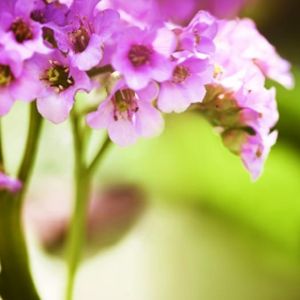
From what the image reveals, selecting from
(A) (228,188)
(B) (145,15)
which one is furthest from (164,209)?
(B) (145,15)

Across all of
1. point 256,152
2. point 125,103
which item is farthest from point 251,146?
point 125,103

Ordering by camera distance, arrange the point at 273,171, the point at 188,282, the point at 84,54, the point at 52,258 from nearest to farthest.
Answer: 1. the point at 84,54
2. the point at 52,258
3. the point at 188,282
4. the point at 273,171

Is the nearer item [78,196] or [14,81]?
[14,81]

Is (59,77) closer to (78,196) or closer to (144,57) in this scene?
(144,57)

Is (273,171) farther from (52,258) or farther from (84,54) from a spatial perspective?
(84,54)

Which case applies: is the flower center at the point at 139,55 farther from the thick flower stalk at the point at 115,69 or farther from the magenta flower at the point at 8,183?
the magenta flower at the point at 8,183

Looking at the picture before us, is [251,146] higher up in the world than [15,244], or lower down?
higher up

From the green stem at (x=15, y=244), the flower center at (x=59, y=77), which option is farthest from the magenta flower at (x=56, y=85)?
the green stem at (x=15, y=244)
